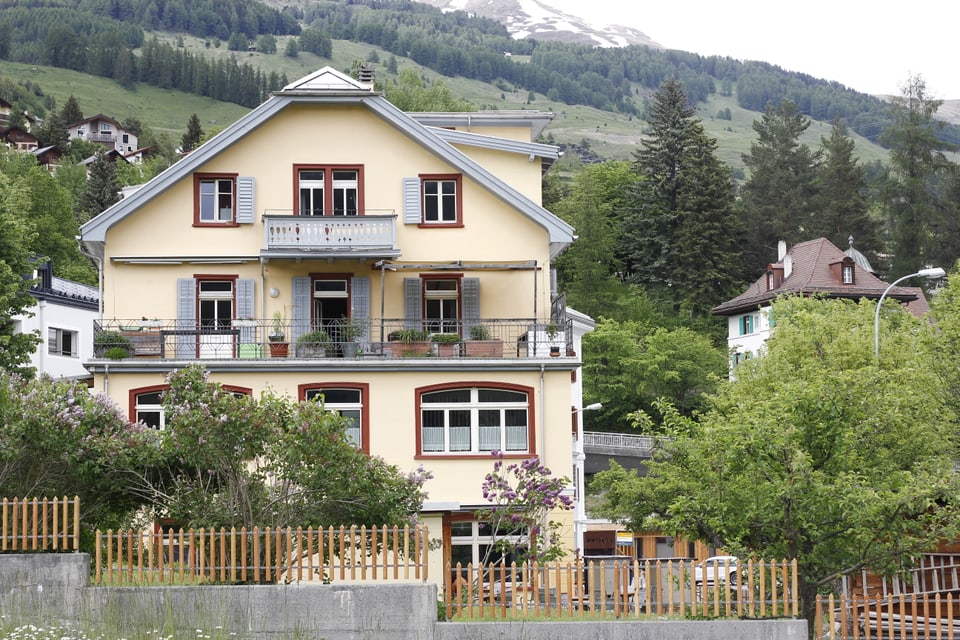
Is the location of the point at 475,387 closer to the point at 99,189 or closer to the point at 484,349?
the point at 484,349

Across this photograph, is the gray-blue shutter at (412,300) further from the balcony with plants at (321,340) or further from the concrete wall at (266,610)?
the concrete wall at (266,610)

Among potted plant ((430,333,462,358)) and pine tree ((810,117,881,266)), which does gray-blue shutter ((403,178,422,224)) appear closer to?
potted plant ((430,333,462,358))

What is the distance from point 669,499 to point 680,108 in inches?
2353

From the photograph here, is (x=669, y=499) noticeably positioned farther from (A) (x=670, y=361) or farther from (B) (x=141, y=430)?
(A) (x=670, y=361)

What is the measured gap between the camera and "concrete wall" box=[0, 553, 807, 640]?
19.4 m

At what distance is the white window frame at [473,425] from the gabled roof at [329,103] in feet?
15.8

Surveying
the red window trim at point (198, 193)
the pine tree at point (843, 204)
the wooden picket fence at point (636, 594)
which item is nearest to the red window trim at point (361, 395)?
the red window trim at point (198, 193)

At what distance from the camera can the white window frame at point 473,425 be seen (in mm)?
33531

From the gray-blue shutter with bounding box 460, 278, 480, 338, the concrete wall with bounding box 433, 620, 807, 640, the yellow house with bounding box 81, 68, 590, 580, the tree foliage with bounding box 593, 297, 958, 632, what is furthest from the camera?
the gray-blue shutter with bounding box 460, 278, 480, 338

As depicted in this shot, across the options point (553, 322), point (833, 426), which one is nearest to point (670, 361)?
point (553, 322)

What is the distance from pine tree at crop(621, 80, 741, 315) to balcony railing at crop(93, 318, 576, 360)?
58.8m

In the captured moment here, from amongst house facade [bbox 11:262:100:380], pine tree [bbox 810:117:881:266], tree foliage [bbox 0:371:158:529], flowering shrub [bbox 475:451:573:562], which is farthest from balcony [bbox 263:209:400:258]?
pine tree [bbox 810:117:881:266]

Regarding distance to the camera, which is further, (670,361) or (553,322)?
(670,361)

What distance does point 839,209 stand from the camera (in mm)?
99188
